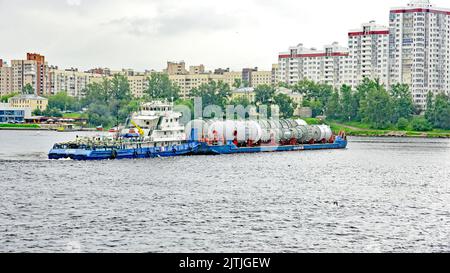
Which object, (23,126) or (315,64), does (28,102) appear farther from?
(315,64)

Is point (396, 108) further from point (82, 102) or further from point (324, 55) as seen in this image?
point (82, 102)

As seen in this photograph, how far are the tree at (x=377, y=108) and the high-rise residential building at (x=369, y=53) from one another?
2202 cm

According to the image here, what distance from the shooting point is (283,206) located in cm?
3362

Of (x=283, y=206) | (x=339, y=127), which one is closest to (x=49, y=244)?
(x=283, y=206)

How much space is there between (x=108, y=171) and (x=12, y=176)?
6484 mm

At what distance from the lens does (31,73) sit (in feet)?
611

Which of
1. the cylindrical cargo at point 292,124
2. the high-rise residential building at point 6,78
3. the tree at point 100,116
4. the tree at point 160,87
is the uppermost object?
the high-rise residential building at point 6,78

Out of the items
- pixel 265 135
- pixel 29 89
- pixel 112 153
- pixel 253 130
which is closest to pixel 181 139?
pixel 112 153

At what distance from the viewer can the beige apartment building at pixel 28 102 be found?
16150cm

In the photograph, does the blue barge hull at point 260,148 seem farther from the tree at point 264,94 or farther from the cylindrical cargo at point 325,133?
the tree at point 264,94

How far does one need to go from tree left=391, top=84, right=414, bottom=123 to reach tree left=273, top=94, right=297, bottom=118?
18.8 meters

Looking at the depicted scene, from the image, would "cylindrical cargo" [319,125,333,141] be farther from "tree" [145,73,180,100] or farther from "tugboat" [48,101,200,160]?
"tree" [145,73,180,100]

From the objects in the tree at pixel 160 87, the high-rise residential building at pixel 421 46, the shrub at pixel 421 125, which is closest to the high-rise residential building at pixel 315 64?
the high-rise residential building at pixel 421 46
